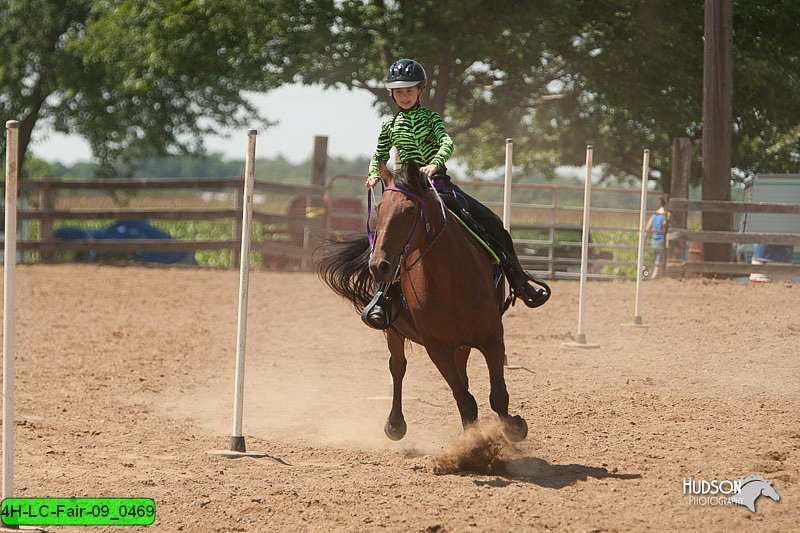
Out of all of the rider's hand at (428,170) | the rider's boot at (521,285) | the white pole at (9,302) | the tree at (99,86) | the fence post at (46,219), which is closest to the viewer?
the white pole at (9,302)

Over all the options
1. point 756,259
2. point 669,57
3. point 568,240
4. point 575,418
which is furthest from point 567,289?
point 575,418

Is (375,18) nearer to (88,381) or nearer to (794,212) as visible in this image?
(794,212)

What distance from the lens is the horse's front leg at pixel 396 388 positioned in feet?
24.4

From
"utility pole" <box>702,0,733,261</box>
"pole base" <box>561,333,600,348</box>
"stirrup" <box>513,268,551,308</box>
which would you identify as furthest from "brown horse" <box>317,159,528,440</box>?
"utility pole" <box>702,0,733,261</box>

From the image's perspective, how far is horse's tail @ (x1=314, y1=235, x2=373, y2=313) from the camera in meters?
7.85

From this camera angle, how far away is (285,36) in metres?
23.6

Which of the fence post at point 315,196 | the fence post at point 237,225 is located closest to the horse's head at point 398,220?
the fence post at point 237,225

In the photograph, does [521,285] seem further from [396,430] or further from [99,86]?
[99,86]

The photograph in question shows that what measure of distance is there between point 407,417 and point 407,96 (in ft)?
9.48

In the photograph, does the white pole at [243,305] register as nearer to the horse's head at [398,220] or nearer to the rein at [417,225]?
the horse's head at [398,220]

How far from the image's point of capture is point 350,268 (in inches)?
311

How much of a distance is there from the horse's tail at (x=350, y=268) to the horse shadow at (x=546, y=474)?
6.93 feet

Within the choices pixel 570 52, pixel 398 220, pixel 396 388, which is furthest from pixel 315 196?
pixel 398 220

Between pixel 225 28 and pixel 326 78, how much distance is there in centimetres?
281
